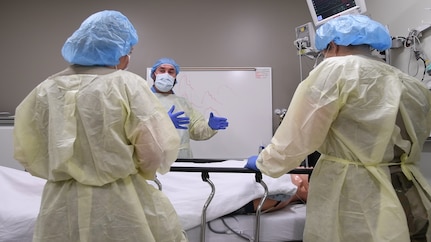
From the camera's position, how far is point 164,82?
7.81ft

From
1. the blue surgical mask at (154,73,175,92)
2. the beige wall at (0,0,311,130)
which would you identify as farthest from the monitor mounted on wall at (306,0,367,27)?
the blue surgical mask at (154,73,175,92)

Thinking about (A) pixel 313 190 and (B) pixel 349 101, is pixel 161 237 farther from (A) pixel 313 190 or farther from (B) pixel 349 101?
(B) pixel 349 101

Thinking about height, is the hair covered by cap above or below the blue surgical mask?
above

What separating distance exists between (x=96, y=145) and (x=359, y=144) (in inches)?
35.6

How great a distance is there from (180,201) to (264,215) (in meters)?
0.40

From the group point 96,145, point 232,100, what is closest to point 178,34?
point 232,100

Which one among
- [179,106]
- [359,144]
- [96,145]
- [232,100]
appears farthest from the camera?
[232,100]

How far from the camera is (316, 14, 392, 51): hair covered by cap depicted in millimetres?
1186

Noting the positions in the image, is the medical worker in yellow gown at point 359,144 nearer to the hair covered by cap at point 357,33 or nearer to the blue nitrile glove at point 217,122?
the hair covered by cap at point 357,33

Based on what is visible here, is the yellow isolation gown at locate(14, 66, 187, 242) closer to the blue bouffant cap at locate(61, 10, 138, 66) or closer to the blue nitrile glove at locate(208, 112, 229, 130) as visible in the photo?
the blue bouffant cap at locate(61, 10, 138, 66)

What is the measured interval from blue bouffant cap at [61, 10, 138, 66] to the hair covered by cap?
32.2 inches

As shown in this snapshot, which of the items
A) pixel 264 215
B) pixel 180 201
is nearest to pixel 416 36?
pixel 264 215

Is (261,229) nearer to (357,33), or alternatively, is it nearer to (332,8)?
(357,33)

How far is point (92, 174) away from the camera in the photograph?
0.99 m
